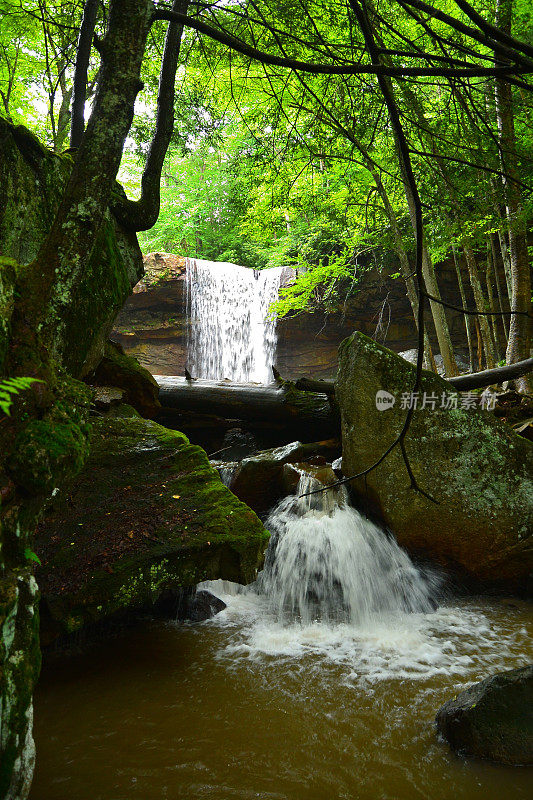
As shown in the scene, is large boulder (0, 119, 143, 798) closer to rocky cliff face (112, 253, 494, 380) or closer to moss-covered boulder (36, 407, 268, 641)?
moss-covered boulder (36, 407, 268, 641)

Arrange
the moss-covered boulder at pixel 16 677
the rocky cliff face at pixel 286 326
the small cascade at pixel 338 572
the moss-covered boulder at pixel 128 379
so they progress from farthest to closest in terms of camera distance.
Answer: the rocky cliff face at pixel 286 326
the moss-covered boulder at pixel 128 379
the small cascade at pixel 338 572
the moss-covered boulder at pixel 16 677

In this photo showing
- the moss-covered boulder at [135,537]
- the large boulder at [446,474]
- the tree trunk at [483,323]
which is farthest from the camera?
the tree trunk at [483,323]

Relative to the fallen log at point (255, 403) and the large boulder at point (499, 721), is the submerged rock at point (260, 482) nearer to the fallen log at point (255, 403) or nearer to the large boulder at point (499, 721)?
the fallen log at point (255, 403)

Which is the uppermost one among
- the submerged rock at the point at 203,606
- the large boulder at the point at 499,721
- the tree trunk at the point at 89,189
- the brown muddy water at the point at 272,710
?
the tree trunk at the point at 89,189

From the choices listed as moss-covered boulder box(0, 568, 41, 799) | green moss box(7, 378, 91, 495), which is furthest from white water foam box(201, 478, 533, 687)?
green moss box(7, 378, 91, 495)

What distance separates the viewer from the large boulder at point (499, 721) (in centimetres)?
221

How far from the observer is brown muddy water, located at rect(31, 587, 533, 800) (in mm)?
2111

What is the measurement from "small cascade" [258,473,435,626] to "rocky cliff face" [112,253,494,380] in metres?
11.0

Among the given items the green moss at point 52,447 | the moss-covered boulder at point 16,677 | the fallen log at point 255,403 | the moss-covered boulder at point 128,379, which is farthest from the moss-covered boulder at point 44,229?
the fallen log at point 255,403

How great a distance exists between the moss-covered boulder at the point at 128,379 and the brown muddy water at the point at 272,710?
2.93m


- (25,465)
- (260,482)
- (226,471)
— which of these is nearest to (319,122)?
(260,482)

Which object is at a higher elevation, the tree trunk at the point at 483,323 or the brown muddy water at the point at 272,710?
the tree trunk at the point at 483,323

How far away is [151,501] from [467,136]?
3.96 m

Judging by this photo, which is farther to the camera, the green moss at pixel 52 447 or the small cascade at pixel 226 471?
the small cascade at pixel 226 471
